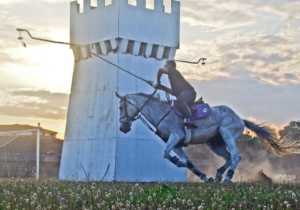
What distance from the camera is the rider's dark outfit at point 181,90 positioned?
33281 mm

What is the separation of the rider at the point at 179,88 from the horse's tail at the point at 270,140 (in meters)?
2.88

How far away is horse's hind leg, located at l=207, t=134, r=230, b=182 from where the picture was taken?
33.7 meters

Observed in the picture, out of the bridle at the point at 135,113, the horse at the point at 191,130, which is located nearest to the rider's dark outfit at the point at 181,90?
the horse at the point at 191,130

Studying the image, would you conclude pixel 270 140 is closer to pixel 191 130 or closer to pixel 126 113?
pixel 191 130

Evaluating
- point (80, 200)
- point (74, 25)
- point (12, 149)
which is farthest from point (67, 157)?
point (80, 200)

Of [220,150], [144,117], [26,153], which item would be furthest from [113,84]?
[26,153]

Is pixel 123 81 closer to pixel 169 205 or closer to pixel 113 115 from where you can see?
pixel 113 115

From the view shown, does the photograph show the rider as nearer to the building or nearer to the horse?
the horse

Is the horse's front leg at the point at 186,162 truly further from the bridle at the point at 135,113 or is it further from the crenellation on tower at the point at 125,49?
the crenellation on tower at the point at 125,49

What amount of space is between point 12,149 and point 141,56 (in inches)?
769

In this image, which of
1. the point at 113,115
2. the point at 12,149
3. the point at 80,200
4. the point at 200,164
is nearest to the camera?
the point at 80,200

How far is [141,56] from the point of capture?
33.7 meters

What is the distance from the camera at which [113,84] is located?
3291 cm

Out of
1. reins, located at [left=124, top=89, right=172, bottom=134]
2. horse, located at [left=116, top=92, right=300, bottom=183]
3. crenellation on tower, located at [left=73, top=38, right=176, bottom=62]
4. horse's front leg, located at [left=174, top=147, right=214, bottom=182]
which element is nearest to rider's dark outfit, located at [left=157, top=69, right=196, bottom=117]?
horse, located at [left=116, top=92, right=300, bottom=183]
